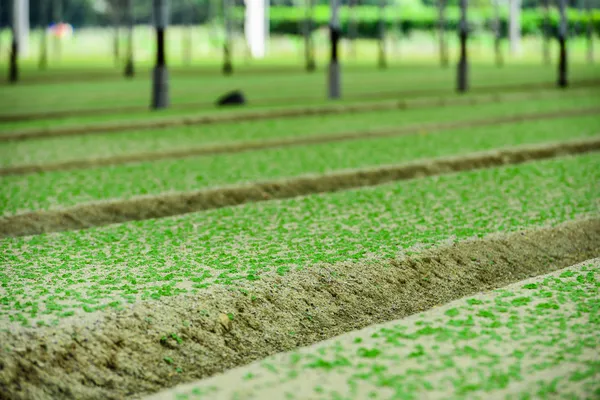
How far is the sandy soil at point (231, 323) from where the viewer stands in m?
4.65

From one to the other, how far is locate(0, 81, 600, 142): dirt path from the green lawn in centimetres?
736

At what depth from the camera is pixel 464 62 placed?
82.8 feet

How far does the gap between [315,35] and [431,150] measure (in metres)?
54.4

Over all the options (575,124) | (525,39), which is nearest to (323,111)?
(575,124)

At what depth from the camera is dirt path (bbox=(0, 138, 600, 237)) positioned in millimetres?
8406

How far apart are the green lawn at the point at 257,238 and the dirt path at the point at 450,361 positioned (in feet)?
3.92

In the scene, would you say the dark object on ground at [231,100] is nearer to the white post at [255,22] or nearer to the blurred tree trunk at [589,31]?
the blurred tree trunk at [589,31]

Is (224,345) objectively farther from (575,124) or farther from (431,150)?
(575,124)

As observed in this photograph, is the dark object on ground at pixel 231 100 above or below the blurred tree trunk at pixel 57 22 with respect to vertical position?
below

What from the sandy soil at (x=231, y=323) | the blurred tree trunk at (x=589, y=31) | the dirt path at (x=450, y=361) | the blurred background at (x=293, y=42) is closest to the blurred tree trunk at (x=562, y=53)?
the blurred background at (x=293, y=42)

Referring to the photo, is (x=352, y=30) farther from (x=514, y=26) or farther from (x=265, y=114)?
(x=265, y=114)

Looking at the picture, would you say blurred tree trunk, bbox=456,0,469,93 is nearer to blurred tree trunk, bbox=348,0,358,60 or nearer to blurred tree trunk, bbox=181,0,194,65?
blurred tree trunk, bbox=348,0,358,60

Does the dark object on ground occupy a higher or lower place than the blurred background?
lower

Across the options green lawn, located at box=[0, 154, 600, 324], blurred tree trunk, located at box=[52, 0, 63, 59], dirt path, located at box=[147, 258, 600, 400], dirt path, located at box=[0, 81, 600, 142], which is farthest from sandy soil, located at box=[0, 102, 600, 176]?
blurred tree trunk, located at box=[52, 0, 63, 59]
